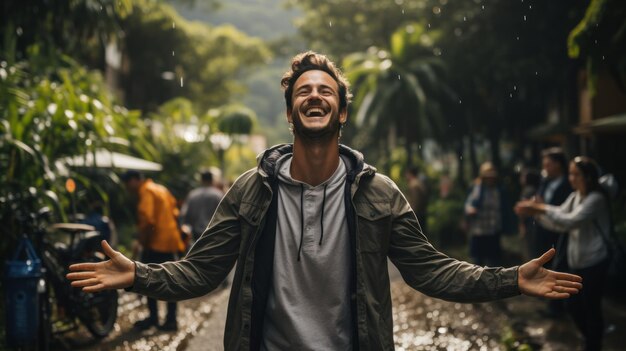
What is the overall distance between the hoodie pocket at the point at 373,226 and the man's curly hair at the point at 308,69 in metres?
0.51

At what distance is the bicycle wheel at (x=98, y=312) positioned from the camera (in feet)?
26.4

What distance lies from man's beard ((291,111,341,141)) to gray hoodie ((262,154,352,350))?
0.19m

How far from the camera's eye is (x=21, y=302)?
675 centimetres

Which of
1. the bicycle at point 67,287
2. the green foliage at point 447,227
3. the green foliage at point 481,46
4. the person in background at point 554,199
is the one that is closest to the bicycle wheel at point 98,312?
the bicycle at point 67,287

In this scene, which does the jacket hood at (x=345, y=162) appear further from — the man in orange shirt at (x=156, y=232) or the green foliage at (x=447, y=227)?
the green foliage at (x=447, y=227)

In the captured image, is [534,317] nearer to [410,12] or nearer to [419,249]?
[419,249]

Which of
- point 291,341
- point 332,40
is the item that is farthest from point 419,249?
point 332,40

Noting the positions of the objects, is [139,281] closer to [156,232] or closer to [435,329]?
[156,232]

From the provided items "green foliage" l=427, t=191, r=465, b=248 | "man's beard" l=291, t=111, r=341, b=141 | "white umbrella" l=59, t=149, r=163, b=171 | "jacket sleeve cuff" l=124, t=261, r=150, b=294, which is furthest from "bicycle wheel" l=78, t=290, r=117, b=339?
"green foliage" l=427, t=191, r=465, b=248

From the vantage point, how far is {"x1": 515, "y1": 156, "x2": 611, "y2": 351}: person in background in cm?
679

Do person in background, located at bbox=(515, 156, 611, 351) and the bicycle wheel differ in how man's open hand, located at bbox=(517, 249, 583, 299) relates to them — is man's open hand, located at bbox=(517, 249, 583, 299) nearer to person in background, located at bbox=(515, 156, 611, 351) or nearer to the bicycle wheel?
person in background, located at bbox=(515, 156, 611, 351)

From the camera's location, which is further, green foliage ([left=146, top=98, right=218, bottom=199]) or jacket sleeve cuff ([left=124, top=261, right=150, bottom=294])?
green foliage ([left=146, top=98, right=218, bottom=199])

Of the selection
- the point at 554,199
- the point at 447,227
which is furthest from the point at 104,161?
the point at 447,227

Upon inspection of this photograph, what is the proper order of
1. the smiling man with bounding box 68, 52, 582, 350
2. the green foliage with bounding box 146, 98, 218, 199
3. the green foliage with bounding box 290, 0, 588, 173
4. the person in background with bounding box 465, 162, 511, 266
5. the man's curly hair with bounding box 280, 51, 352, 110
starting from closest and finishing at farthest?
the smiling man with bounding box 68, 52, 582, 350
the man's curly hair with bounding box 280, 51, 352, 110
the person in background with bounding box 465, 162, 511, 266
the green foliage with bounding box 290, 0, 588, 173
the green foliage with bounding box 146, 98, 218, 199
